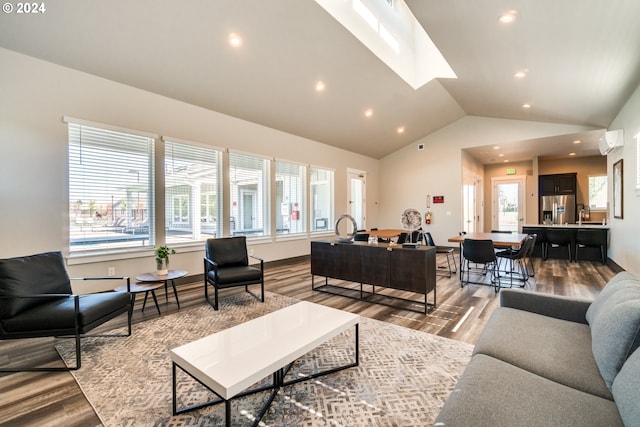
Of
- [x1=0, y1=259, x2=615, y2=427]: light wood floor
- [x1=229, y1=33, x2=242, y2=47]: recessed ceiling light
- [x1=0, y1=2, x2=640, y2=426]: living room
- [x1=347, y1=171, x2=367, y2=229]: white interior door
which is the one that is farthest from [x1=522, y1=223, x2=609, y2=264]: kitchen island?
[x1=229, y1=33, x2=242, y2=47]: recessed ceiling light

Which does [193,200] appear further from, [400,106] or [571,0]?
[571,0]

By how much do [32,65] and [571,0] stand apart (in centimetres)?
574

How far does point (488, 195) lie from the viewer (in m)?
10.6

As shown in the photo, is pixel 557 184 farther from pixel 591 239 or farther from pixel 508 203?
pixel 591 239

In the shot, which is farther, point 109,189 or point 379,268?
point 109,189

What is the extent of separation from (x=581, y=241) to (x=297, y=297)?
6.82m

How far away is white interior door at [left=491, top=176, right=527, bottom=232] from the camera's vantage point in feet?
32.3

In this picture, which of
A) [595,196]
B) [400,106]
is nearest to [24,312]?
[400,106]

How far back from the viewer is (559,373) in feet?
4.67

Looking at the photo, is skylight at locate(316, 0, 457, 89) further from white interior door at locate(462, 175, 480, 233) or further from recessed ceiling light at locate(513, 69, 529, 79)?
white interior door at locate(462, 175, 480, 233)

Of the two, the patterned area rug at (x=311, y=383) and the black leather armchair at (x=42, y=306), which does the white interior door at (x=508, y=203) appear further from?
the black leather armchair at (x=42, y=306)

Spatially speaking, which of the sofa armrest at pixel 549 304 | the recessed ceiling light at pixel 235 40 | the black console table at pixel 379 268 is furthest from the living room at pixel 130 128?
the sofa armrest at pixel 549 304

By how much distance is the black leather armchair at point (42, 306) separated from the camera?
237 centimetres

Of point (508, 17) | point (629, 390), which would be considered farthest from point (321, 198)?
point (629, 390)
